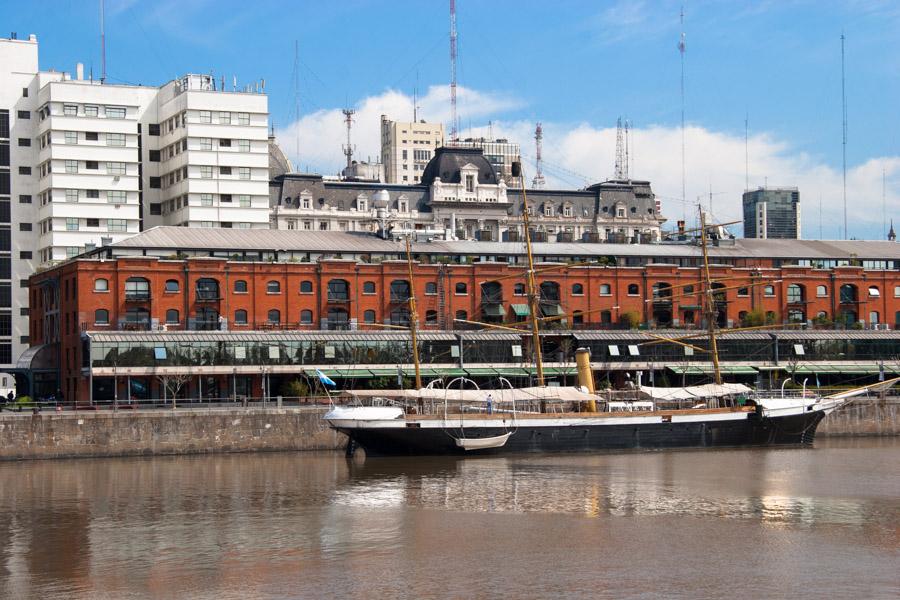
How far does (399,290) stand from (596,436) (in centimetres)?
3159

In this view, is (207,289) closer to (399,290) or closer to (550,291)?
(399,290)

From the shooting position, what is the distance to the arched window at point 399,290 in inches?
4776

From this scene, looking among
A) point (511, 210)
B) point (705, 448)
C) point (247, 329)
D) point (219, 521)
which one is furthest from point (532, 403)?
point (511, 210)

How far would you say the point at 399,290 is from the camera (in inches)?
4798

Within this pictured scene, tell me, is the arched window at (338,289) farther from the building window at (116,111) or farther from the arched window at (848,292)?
the arched window at (848,292)

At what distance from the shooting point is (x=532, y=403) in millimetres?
97125

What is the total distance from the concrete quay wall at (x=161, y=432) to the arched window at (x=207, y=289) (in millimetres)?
21531

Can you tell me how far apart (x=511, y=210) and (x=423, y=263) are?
76878mm

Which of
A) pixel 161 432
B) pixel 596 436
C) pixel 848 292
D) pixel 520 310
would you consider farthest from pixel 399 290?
pixel 848 292

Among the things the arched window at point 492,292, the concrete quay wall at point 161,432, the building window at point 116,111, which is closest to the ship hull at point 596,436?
the concrete quay wall at point 161,432

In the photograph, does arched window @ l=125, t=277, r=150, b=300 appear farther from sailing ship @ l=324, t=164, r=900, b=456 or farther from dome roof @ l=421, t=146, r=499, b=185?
dome roof @ l=421, t=146, r=499, b=185

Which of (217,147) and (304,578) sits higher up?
(217,147)

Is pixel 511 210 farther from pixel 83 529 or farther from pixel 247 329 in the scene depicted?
pixel 83 529

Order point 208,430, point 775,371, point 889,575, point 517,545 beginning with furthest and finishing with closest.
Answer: point 775,371 < point 208,430 < point 517,545 < point 889,575
